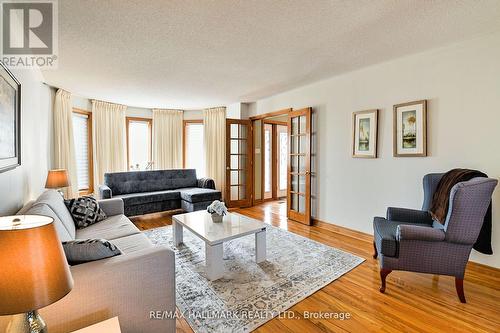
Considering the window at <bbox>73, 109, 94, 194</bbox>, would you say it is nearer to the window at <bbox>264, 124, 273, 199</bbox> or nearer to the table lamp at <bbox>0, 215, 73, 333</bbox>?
the window at <bbox>264, 124, 273, 199</bbox>

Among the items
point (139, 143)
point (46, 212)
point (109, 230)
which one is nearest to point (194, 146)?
point (139, 143)

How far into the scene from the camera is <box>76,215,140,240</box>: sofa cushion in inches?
94.2

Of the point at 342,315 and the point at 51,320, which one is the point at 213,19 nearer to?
the point at 51,320

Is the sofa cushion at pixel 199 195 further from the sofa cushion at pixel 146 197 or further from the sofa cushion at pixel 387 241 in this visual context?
the sofa cushion at pixel 387 241

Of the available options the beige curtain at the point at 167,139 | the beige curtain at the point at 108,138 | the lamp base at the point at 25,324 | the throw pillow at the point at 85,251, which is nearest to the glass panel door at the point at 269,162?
the beige curtain at the point at 167,139

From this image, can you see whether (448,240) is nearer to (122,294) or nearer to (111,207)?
(122,294)

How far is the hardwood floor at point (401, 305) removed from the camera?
5.73 feet

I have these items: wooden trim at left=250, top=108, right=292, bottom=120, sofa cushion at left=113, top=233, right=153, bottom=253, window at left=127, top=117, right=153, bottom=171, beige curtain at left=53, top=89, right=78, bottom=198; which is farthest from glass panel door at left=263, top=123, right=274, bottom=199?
sofa cushion at left=113, top=233, right=153, bottom=253

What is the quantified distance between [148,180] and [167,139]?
4.57 feet

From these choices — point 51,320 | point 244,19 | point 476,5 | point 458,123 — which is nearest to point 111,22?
point 244,19

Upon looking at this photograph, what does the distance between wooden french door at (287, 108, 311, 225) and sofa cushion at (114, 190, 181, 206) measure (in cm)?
233

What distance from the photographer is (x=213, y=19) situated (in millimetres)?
2062

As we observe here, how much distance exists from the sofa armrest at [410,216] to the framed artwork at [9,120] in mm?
3456

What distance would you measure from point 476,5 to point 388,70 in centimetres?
121
